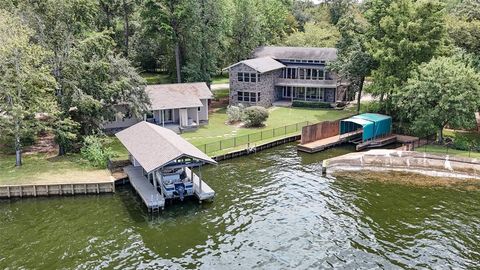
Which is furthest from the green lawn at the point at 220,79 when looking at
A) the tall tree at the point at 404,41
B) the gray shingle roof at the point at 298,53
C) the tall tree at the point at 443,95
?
the tall tree at the point at 443,95

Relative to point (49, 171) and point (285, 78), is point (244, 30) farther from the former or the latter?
point (49, 171)

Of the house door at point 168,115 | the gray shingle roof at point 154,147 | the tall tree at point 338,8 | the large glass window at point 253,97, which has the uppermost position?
the tall tree at point 338,8

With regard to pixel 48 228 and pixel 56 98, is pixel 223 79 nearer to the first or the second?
pixel 56 98

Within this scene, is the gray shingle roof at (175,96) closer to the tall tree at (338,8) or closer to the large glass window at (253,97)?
the large glass window at (253,97)

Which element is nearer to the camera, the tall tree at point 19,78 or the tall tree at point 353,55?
the tall tree at point 19,78

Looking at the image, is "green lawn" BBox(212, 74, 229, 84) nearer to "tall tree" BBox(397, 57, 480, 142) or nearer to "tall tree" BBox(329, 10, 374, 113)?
"tall tree" BBox(329, 10, 374, 113)

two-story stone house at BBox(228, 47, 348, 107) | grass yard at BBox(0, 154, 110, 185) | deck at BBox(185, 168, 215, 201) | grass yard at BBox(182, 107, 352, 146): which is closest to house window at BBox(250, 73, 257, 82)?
two-story stone house at BBox(228, 47, 348, 107)

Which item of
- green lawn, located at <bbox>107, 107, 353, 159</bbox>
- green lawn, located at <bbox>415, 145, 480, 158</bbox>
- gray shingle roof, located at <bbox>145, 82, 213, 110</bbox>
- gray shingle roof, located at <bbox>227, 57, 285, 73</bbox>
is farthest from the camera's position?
gray shingle roof, located at <bbox>227, 57, 285, 73</bbox>

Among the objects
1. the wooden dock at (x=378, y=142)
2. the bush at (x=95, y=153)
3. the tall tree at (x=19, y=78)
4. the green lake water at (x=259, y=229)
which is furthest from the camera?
the wooden dock at (x=378, y=142)
